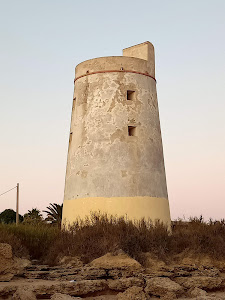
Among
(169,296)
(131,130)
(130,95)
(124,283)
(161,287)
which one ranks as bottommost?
(169,296)

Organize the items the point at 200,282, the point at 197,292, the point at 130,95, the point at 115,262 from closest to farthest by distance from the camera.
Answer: the point at 197,292 → the point at 115,262 → the point at 200,282 → the point at 130,95

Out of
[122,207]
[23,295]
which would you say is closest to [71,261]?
[23,295]

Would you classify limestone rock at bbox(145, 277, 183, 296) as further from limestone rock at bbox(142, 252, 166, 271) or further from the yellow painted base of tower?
the yellow painted base of tower

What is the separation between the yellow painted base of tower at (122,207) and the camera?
52.8ft

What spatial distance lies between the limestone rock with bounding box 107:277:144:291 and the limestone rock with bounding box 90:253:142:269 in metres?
0.48

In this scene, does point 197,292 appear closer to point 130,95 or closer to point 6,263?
point 6,263

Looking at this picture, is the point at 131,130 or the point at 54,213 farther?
the point at 54,213

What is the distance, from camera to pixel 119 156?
1648cm

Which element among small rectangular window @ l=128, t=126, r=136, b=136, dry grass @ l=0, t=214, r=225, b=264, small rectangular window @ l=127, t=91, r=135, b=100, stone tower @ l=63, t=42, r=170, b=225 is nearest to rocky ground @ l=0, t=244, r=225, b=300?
dry grass @ l=0, t=214, r=225, b=264

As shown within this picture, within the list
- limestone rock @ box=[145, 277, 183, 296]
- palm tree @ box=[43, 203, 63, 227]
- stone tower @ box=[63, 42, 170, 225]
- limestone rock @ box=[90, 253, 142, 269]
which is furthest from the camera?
palm tree @ box=[43, 203, 63, 227]

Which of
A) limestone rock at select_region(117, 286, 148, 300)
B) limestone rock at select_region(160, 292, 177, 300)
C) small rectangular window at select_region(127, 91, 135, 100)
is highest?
small rectangular window at select_region(127, 91, 135, 100)

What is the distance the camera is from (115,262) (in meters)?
12.1

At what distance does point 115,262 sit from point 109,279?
495 millimetres

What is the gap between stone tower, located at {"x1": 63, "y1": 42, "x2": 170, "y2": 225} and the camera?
1633 centimetres
